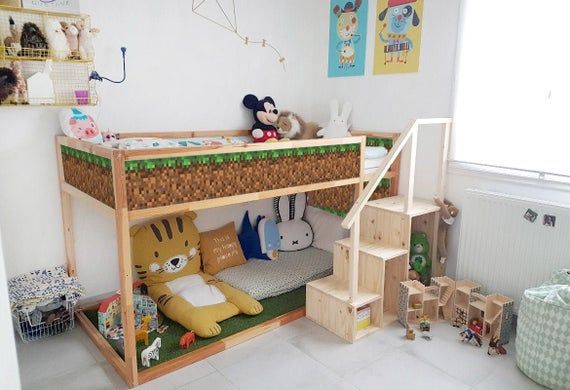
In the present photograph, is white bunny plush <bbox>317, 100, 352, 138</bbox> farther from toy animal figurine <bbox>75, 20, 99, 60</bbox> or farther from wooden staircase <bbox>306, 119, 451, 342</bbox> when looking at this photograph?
toy animal figurine <bbox>75, 20, 99, 60</bbox>

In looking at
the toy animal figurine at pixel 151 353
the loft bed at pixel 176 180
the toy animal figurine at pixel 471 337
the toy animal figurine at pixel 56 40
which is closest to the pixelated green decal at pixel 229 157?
the loft bed at pixel 176 180

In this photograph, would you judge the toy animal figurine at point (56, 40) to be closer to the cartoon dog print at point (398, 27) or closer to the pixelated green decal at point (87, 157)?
the pixelated green decal at point (87, 157)

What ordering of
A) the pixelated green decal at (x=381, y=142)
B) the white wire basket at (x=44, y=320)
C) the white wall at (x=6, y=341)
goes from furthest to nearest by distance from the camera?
1. the pixelated green decal at (x=381, y=142)
2. the white wire basket at (x=44, y=320)
3. the white wall at (x=6, y=341)

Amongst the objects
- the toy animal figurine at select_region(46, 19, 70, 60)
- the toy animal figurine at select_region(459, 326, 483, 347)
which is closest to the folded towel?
the toy animal figurine at select_region(459, 326, 483, 347)

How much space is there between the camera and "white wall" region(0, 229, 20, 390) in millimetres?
1050

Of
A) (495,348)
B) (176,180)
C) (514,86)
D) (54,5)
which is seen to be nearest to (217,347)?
(176,180)

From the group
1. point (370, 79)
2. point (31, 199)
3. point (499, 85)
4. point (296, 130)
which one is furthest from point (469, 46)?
point (31, 199)

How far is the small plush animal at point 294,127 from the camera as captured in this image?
3.25m

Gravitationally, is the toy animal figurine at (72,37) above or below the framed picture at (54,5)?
below

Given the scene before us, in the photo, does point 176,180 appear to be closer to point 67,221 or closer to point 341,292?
point 67,221

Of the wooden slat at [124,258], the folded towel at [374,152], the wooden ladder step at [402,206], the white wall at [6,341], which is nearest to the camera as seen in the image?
the white wall at [6,341]

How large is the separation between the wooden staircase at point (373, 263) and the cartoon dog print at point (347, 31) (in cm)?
96

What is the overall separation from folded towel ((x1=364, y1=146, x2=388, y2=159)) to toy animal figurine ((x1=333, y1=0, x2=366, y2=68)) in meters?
0.69

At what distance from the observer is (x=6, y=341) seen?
3.50 feet
